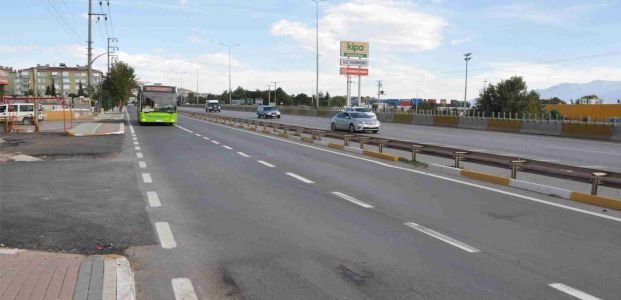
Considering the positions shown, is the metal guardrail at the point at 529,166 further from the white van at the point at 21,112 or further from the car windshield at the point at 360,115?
→ the white van at the point at 21,112

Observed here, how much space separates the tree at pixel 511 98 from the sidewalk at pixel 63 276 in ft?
319

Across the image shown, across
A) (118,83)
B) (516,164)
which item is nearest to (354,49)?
(118,83)

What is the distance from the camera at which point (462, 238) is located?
680 cm

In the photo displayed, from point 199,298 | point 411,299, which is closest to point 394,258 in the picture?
point 411,299

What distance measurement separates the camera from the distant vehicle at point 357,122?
32312 millimetres

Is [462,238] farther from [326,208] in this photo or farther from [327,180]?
[327,180]

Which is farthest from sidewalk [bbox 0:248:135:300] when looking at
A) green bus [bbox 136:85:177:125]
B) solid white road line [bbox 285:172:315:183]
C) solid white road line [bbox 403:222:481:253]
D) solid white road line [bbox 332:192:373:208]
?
green bus [bbox 136:85:177:125]

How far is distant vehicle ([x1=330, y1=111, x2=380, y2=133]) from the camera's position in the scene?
106 feet

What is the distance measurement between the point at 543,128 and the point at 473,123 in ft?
24.2

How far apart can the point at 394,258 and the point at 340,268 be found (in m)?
0.69

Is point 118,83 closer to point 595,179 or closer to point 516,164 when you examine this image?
point 516,164

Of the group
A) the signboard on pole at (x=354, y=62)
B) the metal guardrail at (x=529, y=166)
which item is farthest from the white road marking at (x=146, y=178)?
the signboard on pole at (x=354, y=62)

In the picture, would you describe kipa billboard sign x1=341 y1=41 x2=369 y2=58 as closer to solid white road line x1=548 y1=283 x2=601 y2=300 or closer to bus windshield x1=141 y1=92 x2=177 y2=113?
bus windshield x1=141 y1=92 x2=177 y2=113

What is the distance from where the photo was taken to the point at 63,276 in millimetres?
4961
